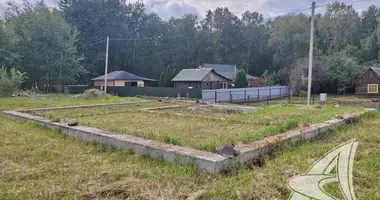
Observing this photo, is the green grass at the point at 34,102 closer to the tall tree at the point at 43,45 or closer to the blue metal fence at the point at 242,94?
the blue metal fence at the point at 242,94

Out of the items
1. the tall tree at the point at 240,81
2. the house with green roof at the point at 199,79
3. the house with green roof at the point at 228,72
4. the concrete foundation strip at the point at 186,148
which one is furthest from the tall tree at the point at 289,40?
the concrete foundation strip at the point at 186,148

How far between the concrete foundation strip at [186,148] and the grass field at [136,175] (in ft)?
0.35

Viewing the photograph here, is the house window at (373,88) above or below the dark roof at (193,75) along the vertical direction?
below

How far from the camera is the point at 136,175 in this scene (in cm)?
301

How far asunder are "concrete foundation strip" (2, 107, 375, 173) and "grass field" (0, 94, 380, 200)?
0.11m

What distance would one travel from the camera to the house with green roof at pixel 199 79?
74.7ft

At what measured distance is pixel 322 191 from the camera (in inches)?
98.2

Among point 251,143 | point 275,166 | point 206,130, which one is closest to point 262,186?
point 275,166

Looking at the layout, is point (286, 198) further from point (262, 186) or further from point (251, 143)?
point (251, 143)

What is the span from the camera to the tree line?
22688 millimetres

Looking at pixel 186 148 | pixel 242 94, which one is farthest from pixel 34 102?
pixel 242 94

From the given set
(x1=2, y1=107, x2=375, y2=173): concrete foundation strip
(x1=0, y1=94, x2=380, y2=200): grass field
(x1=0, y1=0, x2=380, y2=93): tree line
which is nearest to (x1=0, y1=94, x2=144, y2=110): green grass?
(x1=2, y1=107, x2=375, y2=173): concrete foundation strip

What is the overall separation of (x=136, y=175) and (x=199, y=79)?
1958cm

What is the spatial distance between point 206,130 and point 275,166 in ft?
8.15
